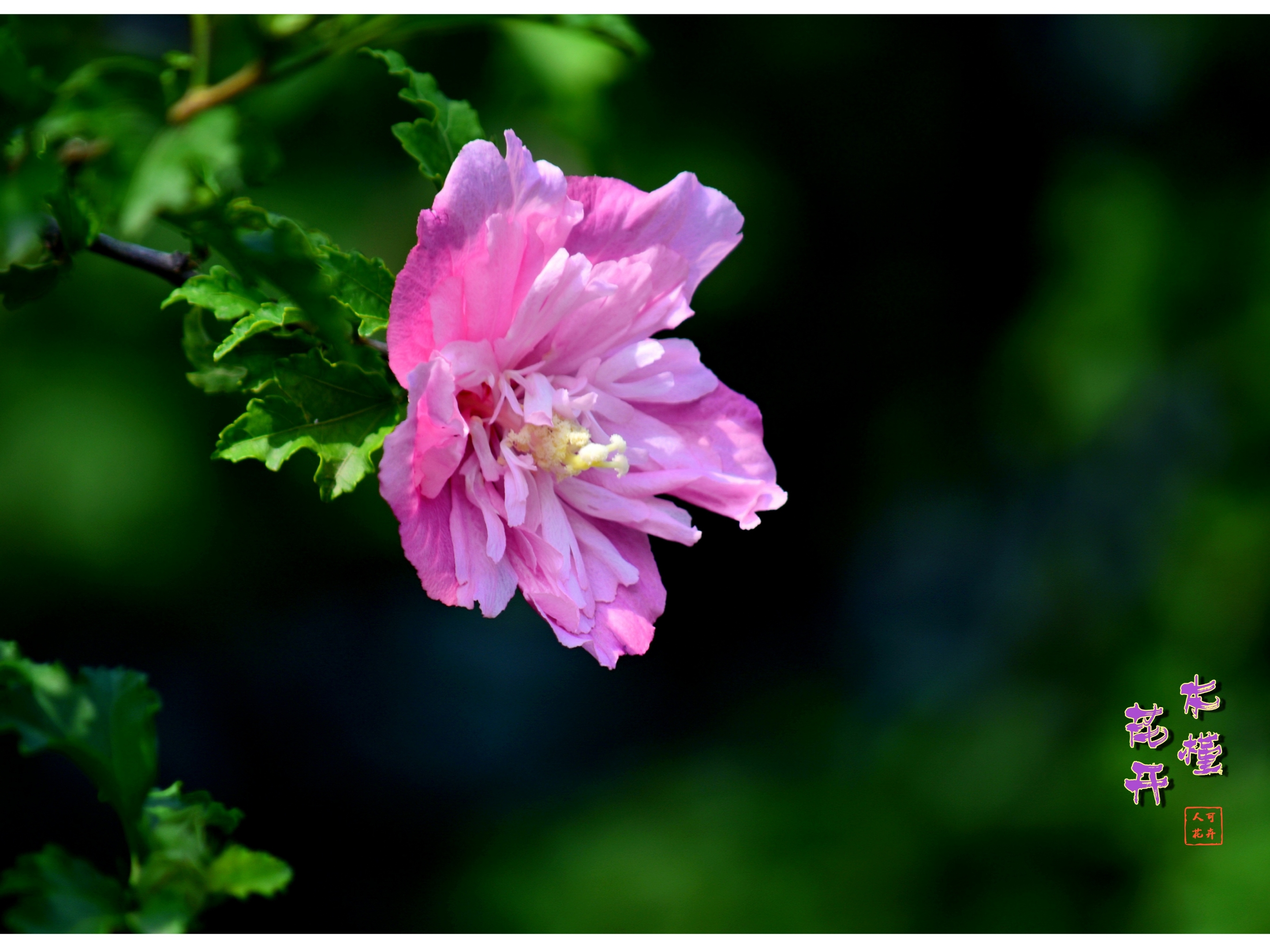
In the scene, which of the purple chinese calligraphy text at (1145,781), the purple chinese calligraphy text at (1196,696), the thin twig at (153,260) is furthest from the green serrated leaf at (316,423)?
the purple chinese calligraphy text at (1196,696)

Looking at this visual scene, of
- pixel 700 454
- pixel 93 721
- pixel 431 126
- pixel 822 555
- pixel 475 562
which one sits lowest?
pixel 93 721

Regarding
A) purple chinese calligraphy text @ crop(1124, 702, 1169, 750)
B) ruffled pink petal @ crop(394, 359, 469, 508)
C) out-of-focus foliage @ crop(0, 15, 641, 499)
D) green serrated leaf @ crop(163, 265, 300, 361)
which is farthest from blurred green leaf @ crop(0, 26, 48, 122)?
purple chinese calligraphy text @ crop(1124, 702, 1169, 750)

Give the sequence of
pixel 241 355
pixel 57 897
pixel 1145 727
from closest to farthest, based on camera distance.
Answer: pixel 57 897 → pixel 241 355 → pixel 1145 727

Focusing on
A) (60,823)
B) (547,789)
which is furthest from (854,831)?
(60,823)

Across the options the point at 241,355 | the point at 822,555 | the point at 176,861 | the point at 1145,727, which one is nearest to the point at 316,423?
the point at 241,355

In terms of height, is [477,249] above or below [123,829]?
above

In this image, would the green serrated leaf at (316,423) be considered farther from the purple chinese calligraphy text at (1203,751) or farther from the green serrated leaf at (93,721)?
the purple chinese calligraphy text at (1203,751)

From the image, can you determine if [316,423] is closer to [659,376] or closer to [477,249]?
[477,249]

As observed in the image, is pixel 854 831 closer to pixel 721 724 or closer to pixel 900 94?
pixel 721 724
